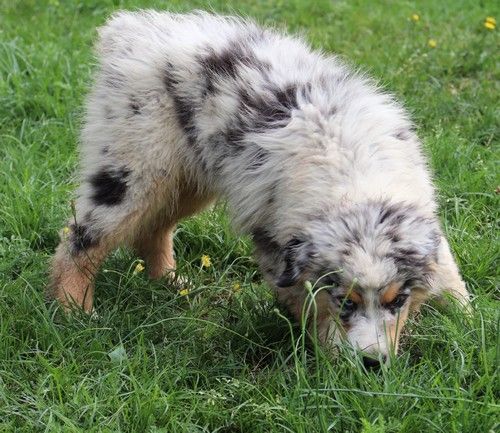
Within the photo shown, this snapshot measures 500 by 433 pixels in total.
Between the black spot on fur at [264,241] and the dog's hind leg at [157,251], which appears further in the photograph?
the dog's hind leg at [157,251]

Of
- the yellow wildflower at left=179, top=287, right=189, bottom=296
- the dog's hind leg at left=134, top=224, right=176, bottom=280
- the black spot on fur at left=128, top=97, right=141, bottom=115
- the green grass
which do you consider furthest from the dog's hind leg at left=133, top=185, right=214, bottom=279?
the black spot on fur at left=128, top=97, right=141, bottom=115

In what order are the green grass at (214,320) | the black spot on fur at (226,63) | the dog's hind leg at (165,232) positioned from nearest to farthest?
the green grass at (214,320) < the black spot on fur at (226,63) < the dog's hind leg at (165,232)

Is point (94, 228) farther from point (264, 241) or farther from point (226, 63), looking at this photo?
point (226, 63)

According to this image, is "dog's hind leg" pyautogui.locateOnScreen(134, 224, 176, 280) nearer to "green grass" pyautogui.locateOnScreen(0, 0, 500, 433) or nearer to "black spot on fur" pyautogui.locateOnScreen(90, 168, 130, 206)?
"green grass" pyautogui.locateOnScreen(0, 0, 500, 433)

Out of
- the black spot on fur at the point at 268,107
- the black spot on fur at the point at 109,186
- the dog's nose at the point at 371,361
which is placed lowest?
the black spot on fur at the point at 109,186

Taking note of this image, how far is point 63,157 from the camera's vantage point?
6.34 meters

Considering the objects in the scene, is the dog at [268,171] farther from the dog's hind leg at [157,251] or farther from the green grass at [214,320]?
the green grass at [214,320]

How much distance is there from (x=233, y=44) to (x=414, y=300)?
1.67m

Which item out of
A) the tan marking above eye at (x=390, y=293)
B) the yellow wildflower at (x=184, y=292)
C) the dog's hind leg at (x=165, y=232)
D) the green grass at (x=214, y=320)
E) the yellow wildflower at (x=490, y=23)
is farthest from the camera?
the yellow wildflower at (x=490, y=23)

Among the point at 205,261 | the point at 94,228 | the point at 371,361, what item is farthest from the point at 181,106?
the point at 371,361

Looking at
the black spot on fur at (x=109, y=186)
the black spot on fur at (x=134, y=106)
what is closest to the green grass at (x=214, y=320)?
the black spot on fur at (x=109, y=186)

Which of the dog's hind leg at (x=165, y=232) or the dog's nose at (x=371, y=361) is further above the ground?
the dog's nose at (x=371, y=361)

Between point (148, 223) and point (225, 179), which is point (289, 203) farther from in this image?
point (148, 223)

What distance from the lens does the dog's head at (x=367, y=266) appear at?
3965 millimetres
